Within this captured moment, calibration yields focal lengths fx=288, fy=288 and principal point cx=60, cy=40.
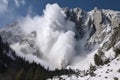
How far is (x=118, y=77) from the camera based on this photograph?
3766 cm

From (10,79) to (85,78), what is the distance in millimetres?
91051

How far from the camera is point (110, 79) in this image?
37.6 meters

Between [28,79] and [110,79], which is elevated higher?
[28,79]

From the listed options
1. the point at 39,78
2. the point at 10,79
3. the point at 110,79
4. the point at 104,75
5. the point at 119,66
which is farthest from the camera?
the point at 10,79

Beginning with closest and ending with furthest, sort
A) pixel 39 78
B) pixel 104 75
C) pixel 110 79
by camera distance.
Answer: pixel 110 79
pixel 104 75
pixel 39 78

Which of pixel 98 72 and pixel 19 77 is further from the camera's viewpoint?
pixel 19 77

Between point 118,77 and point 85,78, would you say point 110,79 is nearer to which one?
point 118,77

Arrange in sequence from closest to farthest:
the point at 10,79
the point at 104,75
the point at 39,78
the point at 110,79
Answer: the point at 110,79
the point at 104,75
the point at 39,78
the point at 10,79

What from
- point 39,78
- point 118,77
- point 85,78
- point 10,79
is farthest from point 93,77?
point 10,79

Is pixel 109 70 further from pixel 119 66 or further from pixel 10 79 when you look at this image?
pixel 10 79

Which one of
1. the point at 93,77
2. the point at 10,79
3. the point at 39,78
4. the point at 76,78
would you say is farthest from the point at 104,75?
the point at 10,79

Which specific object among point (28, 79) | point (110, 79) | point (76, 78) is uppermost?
point (28, 79)

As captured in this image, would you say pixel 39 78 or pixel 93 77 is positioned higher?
pixel 39 78

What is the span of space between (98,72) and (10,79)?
90404 mm
